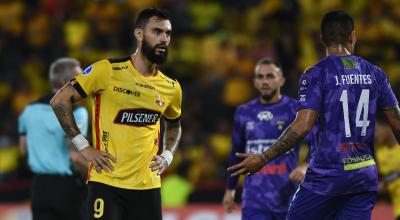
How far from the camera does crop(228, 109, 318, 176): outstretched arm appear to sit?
6.34m

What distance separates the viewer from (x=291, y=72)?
1445 cm

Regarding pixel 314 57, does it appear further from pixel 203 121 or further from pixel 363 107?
pixel 363 107

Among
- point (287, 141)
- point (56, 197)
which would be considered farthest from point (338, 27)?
point (56, 197)

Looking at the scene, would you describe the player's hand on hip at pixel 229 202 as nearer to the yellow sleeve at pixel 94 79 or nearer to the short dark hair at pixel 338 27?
the yellow sleeve at pixel 94 79

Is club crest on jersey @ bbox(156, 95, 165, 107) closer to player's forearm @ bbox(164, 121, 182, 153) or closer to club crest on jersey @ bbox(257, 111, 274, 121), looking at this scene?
player's forearm @ bbox(164, 121, 182, 153)

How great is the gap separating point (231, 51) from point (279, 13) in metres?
1.34

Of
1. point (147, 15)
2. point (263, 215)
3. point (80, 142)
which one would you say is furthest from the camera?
point (263, 215)

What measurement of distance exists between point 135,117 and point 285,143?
1352 millimetres

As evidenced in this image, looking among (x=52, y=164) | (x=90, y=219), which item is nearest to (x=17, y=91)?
(x=52, y=164)

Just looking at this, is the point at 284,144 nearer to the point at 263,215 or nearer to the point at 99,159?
the point at 99,159

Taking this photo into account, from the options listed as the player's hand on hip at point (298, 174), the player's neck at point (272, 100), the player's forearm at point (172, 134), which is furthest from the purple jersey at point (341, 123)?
the player's neck at point (272, 100)

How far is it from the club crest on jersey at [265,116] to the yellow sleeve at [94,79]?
253 centimetres

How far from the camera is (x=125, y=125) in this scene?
6918 millimetres

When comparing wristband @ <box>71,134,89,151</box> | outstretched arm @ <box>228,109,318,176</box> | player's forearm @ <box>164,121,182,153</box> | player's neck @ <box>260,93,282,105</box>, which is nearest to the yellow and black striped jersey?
wristband @ <box>71,134,89,151</box>
